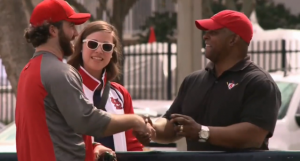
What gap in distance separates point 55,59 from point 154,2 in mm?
25502

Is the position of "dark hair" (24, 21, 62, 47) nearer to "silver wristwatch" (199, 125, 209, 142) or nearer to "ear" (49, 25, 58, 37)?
"ear" (49, 25, 58, 37)

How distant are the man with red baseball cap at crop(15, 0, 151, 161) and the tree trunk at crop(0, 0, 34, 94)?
456 cm

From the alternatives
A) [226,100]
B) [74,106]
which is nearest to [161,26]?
[226,100]

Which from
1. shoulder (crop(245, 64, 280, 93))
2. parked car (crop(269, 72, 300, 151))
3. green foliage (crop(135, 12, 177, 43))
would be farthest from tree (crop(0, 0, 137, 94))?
green foliage (crop(135, 12, 177, 43))

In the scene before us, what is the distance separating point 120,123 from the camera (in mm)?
3779

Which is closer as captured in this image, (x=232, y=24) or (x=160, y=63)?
(x=232, y=24)

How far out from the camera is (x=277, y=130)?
347 inches

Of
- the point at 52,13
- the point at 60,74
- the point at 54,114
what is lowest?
the point at 54,114

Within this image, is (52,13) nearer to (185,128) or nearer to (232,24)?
(185,128)

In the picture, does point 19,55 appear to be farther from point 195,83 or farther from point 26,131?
point 26,131

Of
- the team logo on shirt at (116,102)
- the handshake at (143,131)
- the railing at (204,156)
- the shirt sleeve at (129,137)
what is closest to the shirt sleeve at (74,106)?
the handshake at (143,131)

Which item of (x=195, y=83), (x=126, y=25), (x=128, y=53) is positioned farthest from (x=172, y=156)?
(x=126, y=25)

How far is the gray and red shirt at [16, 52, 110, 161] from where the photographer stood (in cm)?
368

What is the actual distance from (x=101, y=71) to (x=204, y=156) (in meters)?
1.00
